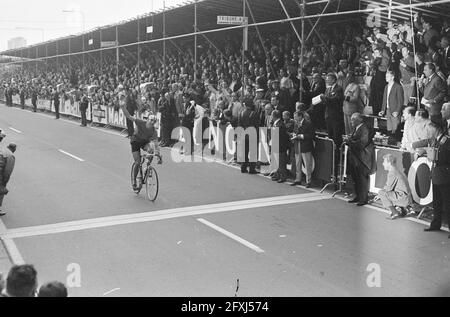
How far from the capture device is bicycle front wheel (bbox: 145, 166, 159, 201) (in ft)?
36.1

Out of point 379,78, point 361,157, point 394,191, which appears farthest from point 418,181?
point 379,78

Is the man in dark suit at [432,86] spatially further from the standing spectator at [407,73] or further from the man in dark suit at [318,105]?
the man in dark suit at [318,105]

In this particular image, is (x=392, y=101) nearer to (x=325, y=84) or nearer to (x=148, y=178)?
(x=325, y=84)

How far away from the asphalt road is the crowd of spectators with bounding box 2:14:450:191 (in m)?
1.95

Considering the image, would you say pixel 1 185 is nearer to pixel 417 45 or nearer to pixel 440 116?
pixel 440 116

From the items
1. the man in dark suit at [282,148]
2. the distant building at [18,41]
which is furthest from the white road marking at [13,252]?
the distant building at [18,41]

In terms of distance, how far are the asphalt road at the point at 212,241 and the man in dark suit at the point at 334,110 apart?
1579 millimetres

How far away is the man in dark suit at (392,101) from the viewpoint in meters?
13.3

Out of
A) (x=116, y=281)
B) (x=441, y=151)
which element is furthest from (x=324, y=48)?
(x=116, y=281)

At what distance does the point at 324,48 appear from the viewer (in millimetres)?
18141

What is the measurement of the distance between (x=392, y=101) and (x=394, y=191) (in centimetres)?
374

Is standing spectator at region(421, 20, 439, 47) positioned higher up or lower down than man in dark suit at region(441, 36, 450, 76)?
higher up

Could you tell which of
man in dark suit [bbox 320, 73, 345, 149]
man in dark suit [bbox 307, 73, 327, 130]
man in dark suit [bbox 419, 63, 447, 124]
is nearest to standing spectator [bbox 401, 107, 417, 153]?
man in dark suit [bbox 419, 63, 447, 124]

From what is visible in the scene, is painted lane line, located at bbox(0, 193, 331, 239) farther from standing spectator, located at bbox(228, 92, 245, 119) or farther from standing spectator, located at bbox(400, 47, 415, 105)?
standing spectator, located at bbox(228, 92, 245, 119)
